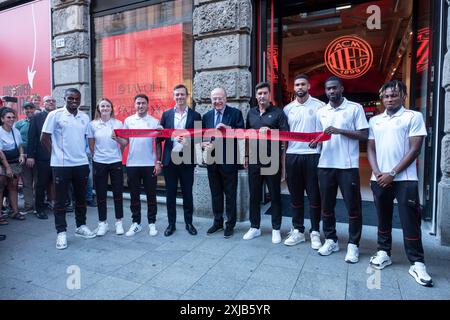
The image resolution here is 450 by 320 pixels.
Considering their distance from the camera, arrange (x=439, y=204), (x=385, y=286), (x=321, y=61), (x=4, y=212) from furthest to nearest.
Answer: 1. (x=321, y=61)
2. (x=4, y=212)
3. (x=439, y=204)
4. (x=385, y=286)

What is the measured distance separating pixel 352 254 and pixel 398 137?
1414 mm

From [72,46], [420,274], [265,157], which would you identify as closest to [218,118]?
[265,157]

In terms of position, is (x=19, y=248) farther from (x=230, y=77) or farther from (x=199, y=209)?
(x=230, y=77)

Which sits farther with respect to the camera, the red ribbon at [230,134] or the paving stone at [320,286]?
the red ribbon at [230,134]

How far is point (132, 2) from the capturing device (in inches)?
252

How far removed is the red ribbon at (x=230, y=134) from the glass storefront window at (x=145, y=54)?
72.3 inches

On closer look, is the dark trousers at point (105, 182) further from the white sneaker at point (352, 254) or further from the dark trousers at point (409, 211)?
the dark trousers at point (409, 211)

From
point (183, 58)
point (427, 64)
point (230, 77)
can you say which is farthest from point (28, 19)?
point (427, 64)

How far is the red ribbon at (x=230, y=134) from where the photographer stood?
396cm

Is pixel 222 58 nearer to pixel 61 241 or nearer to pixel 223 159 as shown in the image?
pixel 223 159

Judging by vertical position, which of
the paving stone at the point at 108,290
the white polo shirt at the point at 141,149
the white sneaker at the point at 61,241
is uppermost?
the white polo shirt at the point at 141,149

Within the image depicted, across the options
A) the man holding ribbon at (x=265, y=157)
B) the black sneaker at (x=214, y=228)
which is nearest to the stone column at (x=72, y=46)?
the black sneaker at (x=214, y=228)
